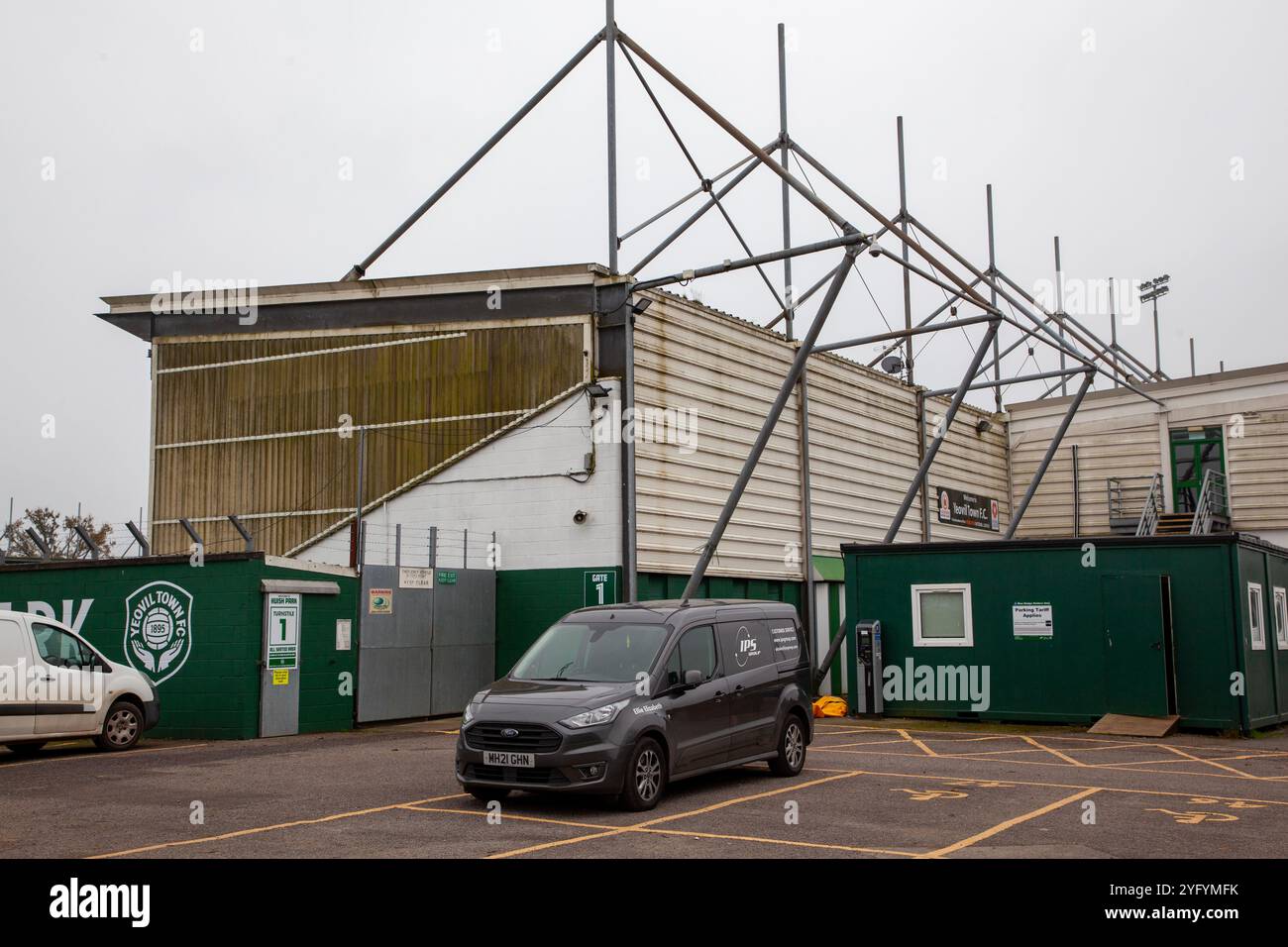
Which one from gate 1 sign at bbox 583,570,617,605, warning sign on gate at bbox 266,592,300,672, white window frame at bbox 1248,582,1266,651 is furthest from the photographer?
gate 1 sign at bbox 583,570,617,605

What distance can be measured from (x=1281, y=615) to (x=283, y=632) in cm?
1600

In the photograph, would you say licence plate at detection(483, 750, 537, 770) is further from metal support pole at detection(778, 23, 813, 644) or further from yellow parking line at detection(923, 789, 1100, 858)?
metal support pole at detection(778, 23, 813, 644)

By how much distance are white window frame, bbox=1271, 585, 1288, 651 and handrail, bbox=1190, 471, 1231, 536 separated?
31.4ft

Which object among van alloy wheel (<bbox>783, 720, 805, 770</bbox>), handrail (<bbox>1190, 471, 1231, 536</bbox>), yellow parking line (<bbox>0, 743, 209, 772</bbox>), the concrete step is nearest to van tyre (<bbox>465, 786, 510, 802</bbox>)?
van alloy wheel (<bbox>783, 720, 805, 770</bbox>)

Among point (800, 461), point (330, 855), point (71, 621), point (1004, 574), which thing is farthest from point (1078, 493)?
point (330, 855)

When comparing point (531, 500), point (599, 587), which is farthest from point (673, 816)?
point (531, 500)

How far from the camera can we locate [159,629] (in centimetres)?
1856

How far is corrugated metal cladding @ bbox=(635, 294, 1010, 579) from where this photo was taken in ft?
78.0

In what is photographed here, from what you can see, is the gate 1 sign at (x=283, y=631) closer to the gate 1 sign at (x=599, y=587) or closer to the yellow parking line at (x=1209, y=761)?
the gate 1 sign at (x=599, y=587)

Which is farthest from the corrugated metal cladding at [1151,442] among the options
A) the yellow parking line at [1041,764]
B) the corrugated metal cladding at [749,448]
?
the yellow parking line at [1041,764]

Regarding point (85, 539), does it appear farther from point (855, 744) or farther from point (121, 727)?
point (855, 744)

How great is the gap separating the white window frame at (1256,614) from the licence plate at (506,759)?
12.6 m
